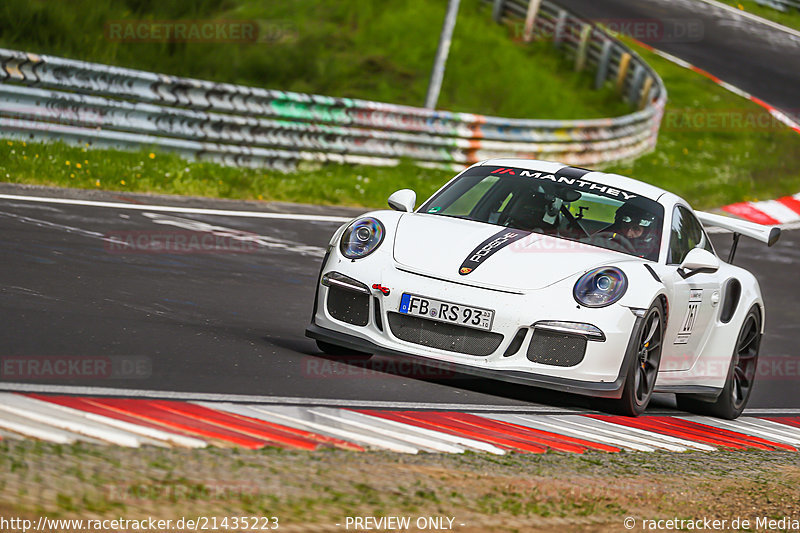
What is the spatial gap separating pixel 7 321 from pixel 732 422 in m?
4.56

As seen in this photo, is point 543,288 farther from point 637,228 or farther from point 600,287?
point 637,228

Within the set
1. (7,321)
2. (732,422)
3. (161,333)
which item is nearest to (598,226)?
(732,422)

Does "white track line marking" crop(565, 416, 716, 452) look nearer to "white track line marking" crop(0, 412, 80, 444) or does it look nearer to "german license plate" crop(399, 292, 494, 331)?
"german license plate" crop(399, 292, 494, 331)

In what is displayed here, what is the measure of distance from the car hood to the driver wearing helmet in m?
0.27

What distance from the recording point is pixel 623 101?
27547mm

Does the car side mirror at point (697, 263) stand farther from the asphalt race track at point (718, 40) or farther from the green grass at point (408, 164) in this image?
the asphalt race track at point (718, 40)

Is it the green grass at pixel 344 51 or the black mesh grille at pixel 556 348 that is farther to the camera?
the green grass at pixel 344 51

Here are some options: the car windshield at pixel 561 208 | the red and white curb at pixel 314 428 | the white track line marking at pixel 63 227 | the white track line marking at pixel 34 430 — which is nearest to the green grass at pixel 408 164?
the white track line marking at pixel 63 227

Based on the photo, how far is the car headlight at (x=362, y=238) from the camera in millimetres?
7043

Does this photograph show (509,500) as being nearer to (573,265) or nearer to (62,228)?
(573,265)

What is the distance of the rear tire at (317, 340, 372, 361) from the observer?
7.35 metres

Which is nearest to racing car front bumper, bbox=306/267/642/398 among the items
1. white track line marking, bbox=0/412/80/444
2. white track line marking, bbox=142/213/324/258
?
white track line marking, bbox=0/412/80/444

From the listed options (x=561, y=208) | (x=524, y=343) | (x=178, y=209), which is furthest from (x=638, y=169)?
(x=524, y=343)

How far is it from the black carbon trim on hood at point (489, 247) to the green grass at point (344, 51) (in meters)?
10.8
